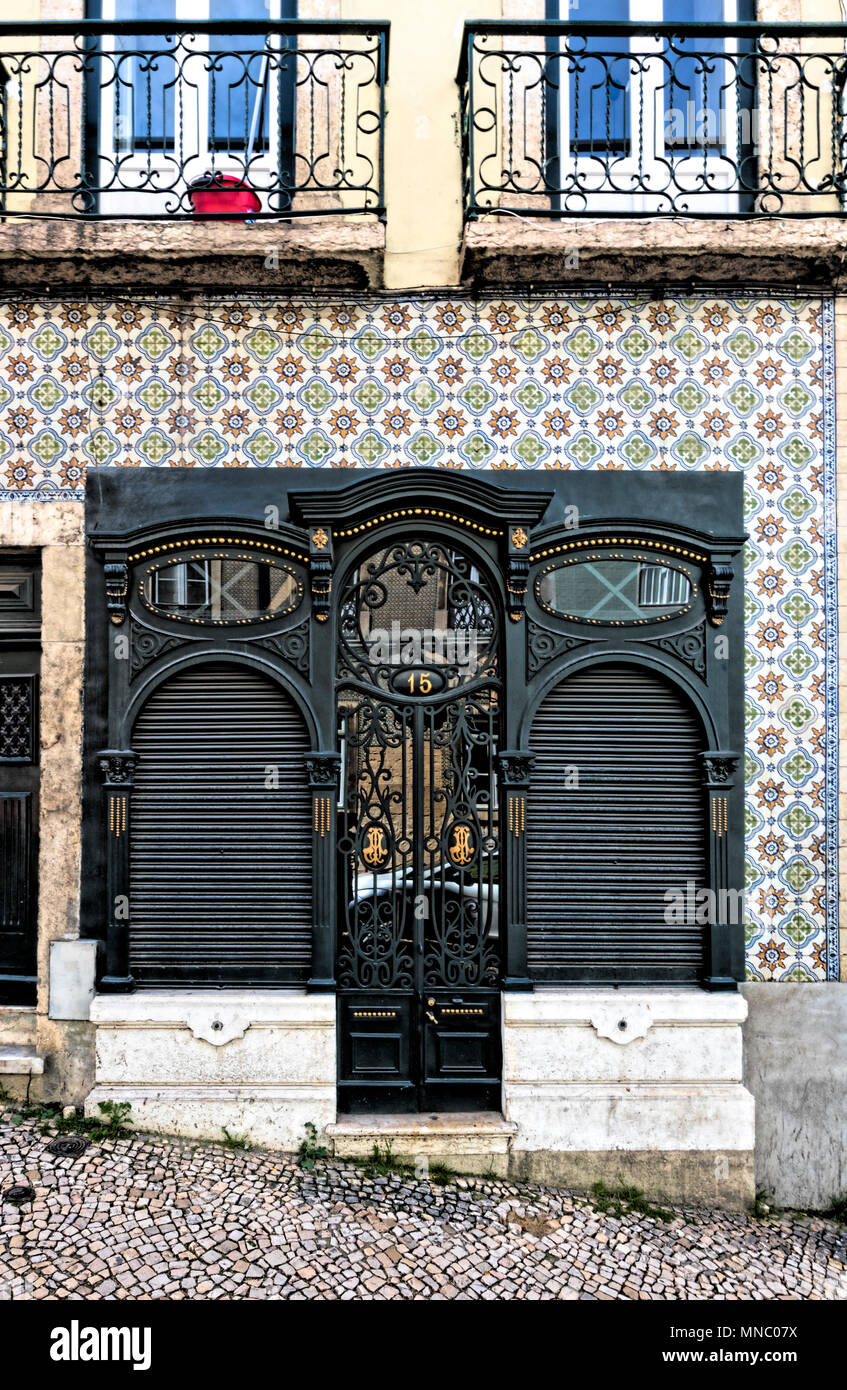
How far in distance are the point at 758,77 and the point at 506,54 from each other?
1598 mm

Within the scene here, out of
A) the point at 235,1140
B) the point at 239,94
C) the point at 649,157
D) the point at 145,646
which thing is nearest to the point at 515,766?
the point at 145,646

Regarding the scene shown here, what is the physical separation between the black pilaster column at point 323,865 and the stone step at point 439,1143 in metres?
0.78

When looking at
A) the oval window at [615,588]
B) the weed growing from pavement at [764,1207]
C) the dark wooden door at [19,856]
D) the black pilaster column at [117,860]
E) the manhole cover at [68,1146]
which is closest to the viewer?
the manhole cover at [68,1146]

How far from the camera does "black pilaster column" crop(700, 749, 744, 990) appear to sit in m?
4.57

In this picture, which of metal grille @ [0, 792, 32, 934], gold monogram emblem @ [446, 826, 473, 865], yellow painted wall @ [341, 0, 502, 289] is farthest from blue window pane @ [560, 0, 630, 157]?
metal grille @ [0, 792, 32, 934]

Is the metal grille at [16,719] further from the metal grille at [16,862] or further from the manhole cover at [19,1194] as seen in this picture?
the manhole cover at [19,1194]

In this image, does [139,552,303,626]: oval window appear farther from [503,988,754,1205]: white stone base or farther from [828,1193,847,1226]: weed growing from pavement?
[828,1193,847,1226]: weed growing from pavement

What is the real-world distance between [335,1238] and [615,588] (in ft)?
11.8

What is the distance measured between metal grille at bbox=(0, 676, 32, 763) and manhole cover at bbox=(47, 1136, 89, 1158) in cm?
209

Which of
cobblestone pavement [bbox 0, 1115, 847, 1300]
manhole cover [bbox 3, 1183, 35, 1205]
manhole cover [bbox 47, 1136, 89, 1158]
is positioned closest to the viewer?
cobblestone pavement [bbox 0, 1115, 847, 1300]

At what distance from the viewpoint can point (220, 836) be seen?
460 cm

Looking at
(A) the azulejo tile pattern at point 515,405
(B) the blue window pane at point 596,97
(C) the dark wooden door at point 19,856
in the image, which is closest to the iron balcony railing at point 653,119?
(B) the blue window pane at point 596,97

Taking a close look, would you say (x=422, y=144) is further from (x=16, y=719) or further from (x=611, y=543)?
(x=16, y=719)

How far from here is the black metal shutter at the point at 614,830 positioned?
4590mm
